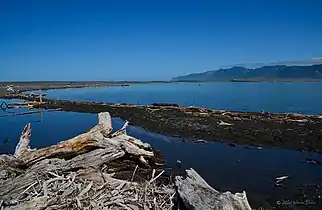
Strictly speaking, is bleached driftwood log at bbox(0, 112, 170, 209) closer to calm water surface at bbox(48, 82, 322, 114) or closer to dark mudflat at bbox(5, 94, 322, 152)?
dark mudflat at bbox(5, 94, 322, 152)

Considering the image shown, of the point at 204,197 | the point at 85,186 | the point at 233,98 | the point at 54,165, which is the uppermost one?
the point at 54,165

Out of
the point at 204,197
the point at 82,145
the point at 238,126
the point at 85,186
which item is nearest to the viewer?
the point at 204,197

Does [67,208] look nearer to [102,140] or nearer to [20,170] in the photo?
[20,170]

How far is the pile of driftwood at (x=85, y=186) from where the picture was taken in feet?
21.4

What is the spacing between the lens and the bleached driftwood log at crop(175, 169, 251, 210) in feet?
19.3

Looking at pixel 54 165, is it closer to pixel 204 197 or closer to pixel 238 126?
pixel 204 197

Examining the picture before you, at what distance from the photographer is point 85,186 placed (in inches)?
302

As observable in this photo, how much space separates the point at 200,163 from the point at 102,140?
5.57 metres

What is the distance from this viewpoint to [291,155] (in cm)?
1484

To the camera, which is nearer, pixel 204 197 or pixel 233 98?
pixel 204 197

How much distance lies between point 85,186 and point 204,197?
9.22ft

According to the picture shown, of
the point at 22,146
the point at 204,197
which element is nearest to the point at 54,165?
the point at 22,146

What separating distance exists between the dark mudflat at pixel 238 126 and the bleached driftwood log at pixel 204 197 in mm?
10393

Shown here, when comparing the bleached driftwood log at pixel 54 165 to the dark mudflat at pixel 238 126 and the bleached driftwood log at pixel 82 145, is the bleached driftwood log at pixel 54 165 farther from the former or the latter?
the dark mudflat at pixel 238 126
